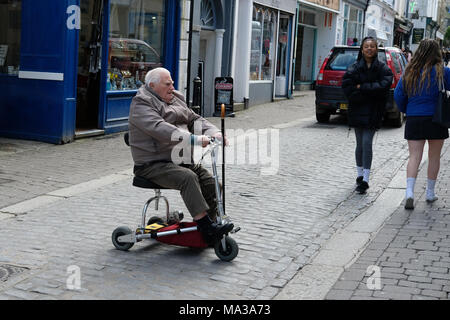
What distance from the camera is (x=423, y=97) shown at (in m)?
7.18

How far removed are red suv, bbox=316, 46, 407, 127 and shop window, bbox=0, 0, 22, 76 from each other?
268 inches

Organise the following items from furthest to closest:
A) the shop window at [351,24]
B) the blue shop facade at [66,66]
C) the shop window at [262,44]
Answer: the shop window at [351,24]
the shop window at [262,44]
the blue shop facade at [66,66]

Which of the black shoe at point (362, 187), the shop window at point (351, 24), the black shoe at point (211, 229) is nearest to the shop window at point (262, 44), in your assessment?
the shop window at point (351, 24)

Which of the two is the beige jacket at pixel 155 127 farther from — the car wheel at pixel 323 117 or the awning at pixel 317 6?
the awning at pixel 317 6

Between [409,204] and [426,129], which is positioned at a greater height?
[426,129]

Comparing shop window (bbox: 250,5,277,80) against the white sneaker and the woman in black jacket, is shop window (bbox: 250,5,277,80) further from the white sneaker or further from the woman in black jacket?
the white sneaker

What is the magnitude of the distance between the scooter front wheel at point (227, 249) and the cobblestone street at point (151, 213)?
57 millimetres

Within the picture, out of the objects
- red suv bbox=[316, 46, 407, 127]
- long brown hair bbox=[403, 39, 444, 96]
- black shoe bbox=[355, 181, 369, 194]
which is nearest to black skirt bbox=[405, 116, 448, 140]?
long brown hair bbox=[403, 39, 444, 96]

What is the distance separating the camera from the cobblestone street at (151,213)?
4.72 m

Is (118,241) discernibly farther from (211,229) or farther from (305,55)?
(305,55)

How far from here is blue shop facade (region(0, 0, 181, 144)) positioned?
1073 cm

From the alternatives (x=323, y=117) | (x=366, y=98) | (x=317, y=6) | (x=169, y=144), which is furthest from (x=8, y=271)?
(x=317, y=6)

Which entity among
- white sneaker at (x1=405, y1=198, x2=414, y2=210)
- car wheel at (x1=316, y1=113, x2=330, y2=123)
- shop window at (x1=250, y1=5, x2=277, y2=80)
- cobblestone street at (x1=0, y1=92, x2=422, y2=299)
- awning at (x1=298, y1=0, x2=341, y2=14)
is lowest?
cobblestone street at (x1=0, y1=92, x2=422, y2=299)

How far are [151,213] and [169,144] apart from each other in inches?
63.7
